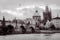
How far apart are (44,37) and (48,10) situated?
88 cm

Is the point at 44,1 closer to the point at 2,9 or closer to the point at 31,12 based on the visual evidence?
the point at 31,12

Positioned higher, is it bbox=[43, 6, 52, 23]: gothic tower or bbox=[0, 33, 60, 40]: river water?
bbox=[43, 6, 52, 23]: gothic tower

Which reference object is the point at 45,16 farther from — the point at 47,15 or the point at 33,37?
the point at 33,37

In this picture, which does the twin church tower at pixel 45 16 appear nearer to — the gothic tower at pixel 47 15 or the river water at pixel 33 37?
the gothic tower at pixel 47 15

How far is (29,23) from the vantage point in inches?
137

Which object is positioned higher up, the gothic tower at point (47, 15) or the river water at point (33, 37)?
the gothic tower at point (47, 15)

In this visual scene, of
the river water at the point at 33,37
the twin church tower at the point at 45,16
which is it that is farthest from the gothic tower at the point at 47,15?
the river water at the point at 33,37

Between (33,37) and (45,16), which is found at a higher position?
(45,16)

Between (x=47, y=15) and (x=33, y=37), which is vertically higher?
(x=47, y=15)

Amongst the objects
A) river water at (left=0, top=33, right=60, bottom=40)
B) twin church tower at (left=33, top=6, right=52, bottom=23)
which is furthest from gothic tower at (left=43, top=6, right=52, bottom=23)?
river water at (left=0, top=33, right=60, bottom=40)

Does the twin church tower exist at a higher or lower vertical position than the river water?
higher

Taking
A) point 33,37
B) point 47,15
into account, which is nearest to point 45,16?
point 47,15

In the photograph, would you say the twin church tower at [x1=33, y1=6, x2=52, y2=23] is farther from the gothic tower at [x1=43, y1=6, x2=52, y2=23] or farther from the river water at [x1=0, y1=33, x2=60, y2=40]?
the river water at [x1=0, y1=33, x2=60, y2=40]

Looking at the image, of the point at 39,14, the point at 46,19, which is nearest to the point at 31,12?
the point at 39,14
